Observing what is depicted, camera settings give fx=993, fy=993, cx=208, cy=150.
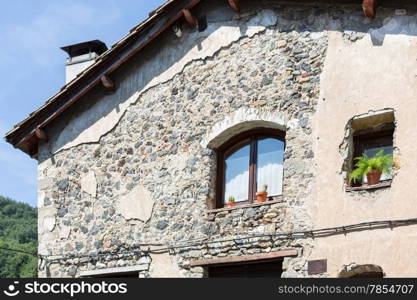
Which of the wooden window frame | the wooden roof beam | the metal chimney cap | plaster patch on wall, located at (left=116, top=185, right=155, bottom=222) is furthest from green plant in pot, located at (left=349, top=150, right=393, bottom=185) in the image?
the metal chimney cap

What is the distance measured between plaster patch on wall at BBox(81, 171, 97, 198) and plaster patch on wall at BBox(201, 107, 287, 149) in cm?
211

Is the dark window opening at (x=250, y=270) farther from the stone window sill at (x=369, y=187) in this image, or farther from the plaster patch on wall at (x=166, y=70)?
the plaster patch on wall at (x=166, y=70)

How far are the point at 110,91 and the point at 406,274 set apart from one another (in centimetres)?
623

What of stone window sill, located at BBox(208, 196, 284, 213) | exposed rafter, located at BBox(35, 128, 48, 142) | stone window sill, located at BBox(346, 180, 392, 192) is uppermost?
exposed rafter, located at BBox(35, 128, 48, 142)

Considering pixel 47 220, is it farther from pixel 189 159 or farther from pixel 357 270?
pixel 357 270

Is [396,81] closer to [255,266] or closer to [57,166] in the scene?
[255,266]

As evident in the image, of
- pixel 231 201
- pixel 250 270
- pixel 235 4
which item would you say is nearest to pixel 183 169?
pixel 231 201

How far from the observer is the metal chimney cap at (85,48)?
1741cm

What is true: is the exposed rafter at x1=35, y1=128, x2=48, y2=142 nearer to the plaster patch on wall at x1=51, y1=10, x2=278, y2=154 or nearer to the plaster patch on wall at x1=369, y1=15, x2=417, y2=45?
the plaster patch on wall at x1=51, y1=10, x2=278, y2=154

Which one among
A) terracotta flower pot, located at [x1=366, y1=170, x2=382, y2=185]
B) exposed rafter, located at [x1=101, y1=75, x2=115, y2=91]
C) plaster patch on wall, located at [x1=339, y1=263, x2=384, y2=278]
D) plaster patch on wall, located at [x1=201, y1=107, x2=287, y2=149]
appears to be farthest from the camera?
exposed rafter, located at [x1=101, y1=75, x2=115, y2=91]

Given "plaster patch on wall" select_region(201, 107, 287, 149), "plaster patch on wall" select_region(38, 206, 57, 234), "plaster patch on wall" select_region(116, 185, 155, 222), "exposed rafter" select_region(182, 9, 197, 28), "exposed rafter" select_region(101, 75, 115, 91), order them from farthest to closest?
"plaster patch on wall" select_region(38, 206, 57, 234)
"exposed rafter" select_region(101, 75, 115, 91)
"exposed rafter" select_region(182, 9, 197, 28)
"plaster patch on wall" select_region(116, 185, 155, 222)
"plaster patch on wall" select_region(201, 107, 287, 149)

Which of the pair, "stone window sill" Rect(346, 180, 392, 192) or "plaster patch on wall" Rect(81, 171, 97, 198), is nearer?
"stone window sill" Rect(346, 180, 392, 192)

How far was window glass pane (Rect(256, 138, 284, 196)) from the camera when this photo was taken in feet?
47.5

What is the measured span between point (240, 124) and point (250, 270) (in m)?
2.20
